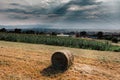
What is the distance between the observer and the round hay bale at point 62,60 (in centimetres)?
1622

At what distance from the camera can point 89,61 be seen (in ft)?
59.1

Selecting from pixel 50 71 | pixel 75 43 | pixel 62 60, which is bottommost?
pixel 50 71

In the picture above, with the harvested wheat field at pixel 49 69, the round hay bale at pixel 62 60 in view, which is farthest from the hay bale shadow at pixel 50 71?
the round hay bale at pixel 62 60

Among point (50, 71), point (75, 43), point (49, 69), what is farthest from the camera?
point (75, 43)

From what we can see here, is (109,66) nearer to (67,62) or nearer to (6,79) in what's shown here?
(67,62)

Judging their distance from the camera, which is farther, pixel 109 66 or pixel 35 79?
pixel 109 66

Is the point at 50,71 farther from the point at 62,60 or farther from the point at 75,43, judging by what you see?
the point at 75,43

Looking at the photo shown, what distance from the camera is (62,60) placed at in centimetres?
1639

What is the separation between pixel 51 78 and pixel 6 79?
2.73 meters

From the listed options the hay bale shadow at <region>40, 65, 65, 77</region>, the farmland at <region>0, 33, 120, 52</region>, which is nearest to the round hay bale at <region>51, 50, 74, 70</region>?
the hay bale shadow at <region>40, 65, 65, 77</region>

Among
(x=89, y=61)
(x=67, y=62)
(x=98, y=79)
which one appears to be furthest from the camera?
(x=89, y=61)

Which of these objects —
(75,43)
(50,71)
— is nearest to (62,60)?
(50,71)

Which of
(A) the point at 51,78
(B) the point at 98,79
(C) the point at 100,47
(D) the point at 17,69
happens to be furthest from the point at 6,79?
(C) the point at 100,47

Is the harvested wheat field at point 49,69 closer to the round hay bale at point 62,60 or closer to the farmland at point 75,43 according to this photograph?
the round hay bale at point 62,60
